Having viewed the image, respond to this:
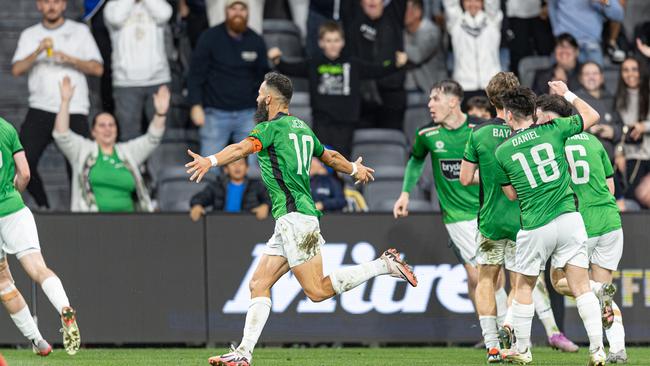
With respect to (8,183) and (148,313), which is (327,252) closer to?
(148,313)

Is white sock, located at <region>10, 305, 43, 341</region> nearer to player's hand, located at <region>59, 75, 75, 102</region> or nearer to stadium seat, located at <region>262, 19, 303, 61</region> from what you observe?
player's hand, located at <region>59, 75, 75, 102</region>

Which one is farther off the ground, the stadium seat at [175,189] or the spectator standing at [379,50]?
the spectator standing at [379,50]

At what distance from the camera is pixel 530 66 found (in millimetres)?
17500

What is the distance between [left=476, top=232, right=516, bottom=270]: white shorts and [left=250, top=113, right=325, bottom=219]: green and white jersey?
1914 mm

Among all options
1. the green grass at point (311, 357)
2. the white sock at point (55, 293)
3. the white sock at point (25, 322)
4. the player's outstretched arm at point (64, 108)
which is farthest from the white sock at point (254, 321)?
the player's outstretched arm at point (64, 108)

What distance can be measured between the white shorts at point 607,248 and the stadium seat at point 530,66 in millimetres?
5697

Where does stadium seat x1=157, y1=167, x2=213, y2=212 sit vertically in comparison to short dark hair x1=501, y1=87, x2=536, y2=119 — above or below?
below

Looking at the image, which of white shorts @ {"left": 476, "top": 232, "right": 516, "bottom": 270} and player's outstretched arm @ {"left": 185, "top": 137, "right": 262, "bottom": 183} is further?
white shorts @ {"left": 476, "top": 232, "right": 516, "bottom": 270}

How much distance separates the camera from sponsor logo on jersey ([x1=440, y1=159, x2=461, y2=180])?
12.8m

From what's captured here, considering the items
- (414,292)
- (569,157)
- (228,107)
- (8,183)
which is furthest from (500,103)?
(228,107)

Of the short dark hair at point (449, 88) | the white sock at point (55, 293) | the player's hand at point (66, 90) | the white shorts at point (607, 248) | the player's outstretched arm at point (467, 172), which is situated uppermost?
the short dark hair at point (449, 88)

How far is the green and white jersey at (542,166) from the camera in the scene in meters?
10.3

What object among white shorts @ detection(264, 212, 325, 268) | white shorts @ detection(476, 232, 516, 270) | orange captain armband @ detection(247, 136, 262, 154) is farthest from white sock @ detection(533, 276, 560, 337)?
orange captain armband @ detection(247, 136, 262, 154)

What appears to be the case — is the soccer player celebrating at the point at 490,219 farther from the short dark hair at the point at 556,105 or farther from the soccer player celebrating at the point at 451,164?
the soccer player celebrating at the point at 451,164
